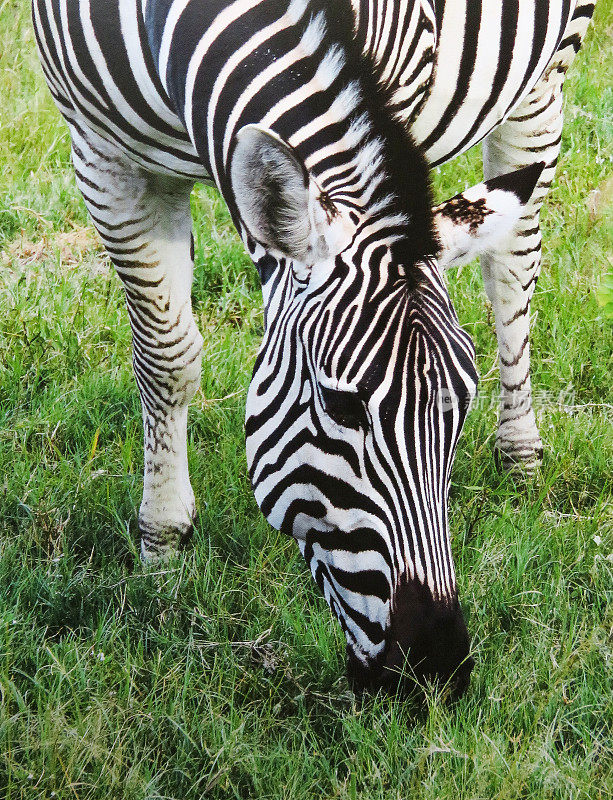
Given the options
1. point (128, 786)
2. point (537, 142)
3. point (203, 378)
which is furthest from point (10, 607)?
point (537, 142)

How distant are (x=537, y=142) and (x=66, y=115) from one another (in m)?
1.97

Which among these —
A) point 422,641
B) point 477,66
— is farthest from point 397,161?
point 477,66

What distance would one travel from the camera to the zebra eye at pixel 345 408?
6.82 feet

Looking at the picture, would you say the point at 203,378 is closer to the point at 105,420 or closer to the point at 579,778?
the point at 105,420

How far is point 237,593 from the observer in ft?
10.6

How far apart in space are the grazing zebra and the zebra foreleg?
101 centimetres

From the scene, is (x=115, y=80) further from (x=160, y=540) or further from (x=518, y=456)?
(x=518, y=456)

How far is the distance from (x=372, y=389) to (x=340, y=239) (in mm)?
349

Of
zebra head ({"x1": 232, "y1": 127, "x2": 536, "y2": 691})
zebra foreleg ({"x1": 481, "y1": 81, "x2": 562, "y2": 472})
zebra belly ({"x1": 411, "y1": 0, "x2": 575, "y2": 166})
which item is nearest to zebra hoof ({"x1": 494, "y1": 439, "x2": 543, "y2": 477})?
zebra foreleg ({"x1": 481, "y1": 81, "x2": 562, "y2": 472})

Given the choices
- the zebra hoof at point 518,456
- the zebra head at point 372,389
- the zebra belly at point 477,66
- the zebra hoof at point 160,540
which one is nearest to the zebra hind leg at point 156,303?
the zebra hoof at point 160,540

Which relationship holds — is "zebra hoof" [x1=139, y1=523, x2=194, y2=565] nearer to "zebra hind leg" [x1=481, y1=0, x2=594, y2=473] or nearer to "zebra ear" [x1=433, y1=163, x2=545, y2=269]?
"zebra hind leg" [x1=481, y1=0, x2=594, y2=473]

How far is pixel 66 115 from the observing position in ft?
10.8

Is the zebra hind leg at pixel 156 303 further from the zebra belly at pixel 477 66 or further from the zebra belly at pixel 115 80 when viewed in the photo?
the zebra belly at pixel 477 66

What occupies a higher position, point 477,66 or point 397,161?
point 477,66
